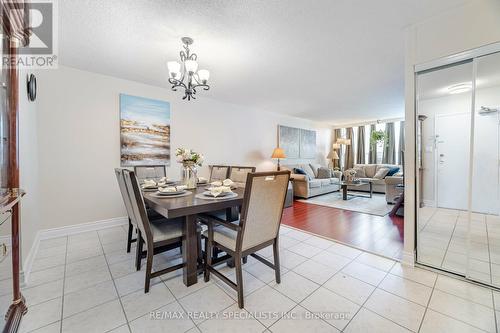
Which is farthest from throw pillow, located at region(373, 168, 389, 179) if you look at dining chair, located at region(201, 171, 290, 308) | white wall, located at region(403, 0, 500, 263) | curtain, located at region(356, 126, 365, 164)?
dining chair, located at region(201, 171, 290, 308)

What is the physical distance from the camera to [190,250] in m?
1.76

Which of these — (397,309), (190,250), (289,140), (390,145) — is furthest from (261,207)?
(390,145)

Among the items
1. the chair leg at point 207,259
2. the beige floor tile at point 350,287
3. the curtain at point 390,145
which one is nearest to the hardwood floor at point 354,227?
the beige floor tile at point 350,287

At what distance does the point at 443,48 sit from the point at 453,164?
1115mm

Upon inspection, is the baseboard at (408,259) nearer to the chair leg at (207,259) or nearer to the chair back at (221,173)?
the chair leg at (207,259)

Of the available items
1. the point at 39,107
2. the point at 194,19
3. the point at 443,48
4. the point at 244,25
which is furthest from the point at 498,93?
the point at 39,107

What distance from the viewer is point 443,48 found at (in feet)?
6.02

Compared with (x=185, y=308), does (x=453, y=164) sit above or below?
above

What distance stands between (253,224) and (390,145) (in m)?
7.13

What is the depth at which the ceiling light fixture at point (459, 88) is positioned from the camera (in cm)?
186

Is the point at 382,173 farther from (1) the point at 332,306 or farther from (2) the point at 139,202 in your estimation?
(2) the point at 139,202

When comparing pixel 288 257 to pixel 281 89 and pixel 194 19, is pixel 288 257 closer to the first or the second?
pixel 194 19

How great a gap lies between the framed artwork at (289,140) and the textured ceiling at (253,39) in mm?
2254

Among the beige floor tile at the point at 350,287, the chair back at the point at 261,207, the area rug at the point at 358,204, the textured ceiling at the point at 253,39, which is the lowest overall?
the beige floor tile at the point at 350,287
